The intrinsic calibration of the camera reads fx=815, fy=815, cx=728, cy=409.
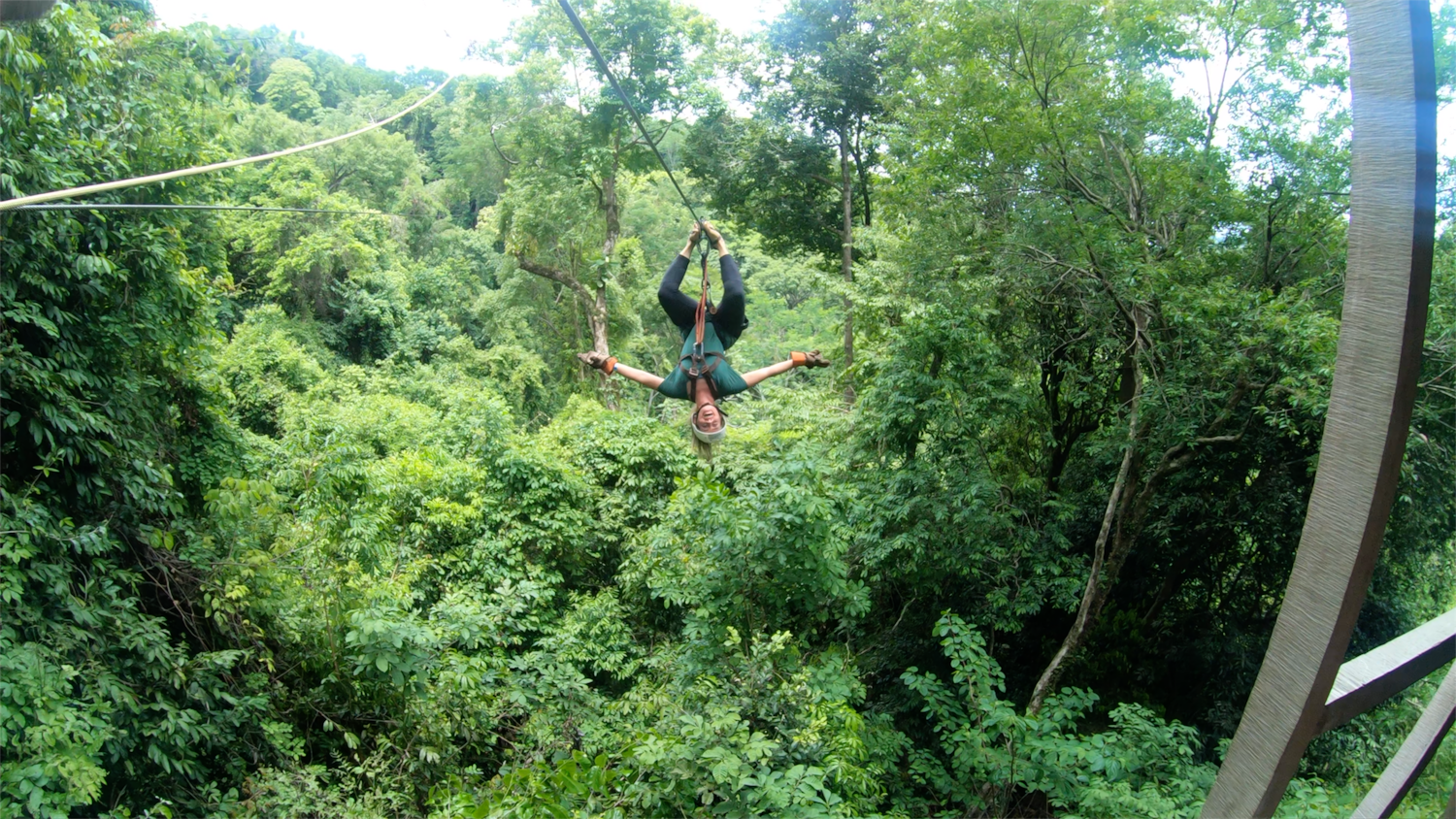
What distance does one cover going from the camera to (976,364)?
6098mm

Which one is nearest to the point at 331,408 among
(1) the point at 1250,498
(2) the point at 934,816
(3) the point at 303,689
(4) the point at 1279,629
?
(3) the point at 303,689

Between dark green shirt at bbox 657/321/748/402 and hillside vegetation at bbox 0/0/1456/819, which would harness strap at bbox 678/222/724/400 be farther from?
hillside vegetation at bbox 0/0/1456/819

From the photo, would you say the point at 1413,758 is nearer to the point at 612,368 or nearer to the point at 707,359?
the point at 707,359

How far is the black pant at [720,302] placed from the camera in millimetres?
4082

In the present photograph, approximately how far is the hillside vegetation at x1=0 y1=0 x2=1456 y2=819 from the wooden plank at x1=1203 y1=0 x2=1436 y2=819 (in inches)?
37.4

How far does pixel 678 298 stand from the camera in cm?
421

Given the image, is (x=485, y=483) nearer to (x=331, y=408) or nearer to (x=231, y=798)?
(x=231, y=798)

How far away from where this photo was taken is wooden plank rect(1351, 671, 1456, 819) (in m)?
1.62

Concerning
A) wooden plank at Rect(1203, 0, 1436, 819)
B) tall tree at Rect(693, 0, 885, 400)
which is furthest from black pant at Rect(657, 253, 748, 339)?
tall tree at Rect(693, 0, 885, 400)

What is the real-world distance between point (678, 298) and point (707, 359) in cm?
35

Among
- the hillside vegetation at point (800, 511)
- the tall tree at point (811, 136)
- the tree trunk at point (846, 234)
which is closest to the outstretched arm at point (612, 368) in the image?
the hillside vegetation at point (800, 511)

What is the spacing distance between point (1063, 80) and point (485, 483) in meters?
5.98

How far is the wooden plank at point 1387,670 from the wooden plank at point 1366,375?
0.25 feet

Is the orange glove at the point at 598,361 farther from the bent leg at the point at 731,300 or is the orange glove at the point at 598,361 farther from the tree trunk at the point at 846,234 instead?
the tree trunk at the point at 846,234
